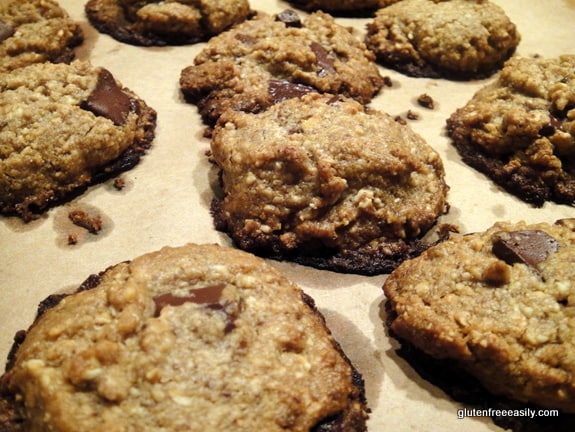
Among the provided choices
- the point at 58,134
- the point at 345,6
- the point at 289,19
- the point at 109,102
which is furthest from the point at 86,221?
the point at 345,6

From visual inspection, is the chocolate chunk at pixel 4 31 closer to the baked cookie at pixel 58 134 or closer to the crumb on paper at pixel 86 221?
the baked cookie at pixel 58 134

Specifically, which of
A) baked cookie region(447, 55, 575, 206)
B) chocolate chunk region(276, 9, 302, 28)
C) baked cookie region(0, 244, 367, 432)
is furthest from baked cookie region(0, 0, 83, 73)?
baked cookie region(447, 55, 575, 206)

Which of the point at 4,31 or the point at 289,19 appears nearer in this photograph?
the point at 4,31

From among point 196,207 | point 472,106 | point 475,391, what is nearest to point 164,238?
point 196,207

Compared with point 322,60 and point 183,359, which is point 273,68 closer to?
point 322,60

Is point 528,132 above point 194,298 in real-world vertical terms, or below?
above

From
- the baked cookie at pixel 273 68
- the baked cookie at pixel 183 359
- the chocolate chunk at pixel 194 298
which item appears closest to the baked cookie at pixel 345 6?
the baked cookie at pixel 273 68

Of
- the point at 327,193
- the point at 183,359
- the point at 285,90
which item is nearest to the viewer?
the point at 183,359
